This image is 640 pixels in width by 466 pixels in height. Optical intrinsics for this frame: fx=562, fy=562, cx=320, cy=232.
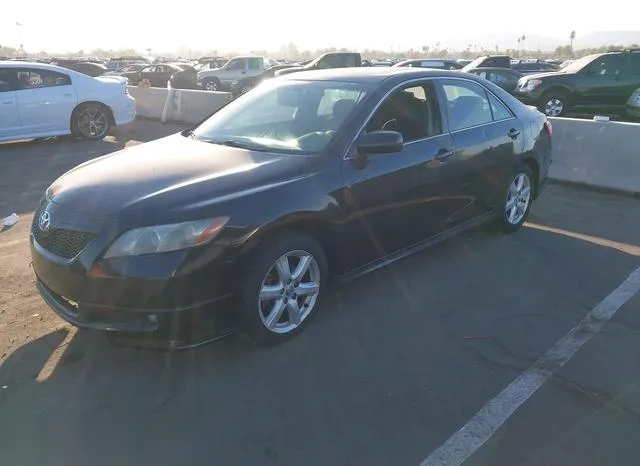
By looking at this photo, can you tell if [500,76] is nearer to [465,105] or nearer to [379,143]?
[465,105]

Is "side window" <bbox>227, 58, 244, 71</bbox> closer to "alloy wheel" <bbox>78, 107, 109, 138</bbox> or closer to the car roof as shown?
"alloy wheel" <bbox>78, 107, 109, 138</bbox>

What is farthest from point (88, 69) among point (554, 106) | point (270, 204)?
point (270, 204)

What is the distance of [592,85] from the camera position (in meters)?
14.0

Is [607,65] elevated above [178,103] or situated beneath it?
elevated above

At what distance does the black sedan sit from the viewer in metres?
3.05

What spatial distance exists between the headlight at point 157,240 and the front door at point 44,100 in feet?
27.3

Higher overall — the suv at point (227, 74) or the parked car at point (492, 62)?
the parked car at point (492, 62)

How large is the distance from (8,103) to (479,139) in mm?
8419

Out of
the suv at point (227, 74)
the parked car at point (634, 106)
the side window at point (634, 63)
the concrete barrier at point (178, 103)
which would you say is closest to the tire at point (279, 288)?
the concrete barrier at point (178, 103)

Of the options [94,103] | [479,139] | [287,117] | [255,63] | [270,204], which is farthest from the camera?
[255,63]

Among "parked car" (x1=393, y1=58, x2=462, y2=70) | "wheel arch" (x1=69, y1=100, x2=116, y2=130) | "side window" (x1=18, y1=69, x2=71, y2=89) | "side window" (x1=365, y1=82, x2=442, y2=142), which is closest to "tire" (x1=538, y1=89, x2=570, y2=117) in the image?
"parked car" (x1=393, y1=58, x2=462, y2=70)

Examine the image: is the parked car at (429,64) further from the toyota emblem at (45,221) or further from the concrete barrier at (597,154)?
the toyota emblem at (45,221)

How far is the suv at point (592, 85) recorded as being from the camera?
1382 centimetres

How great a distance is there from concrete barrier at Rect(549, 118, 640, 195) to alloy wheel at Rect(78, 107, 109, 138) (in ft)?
27.0
